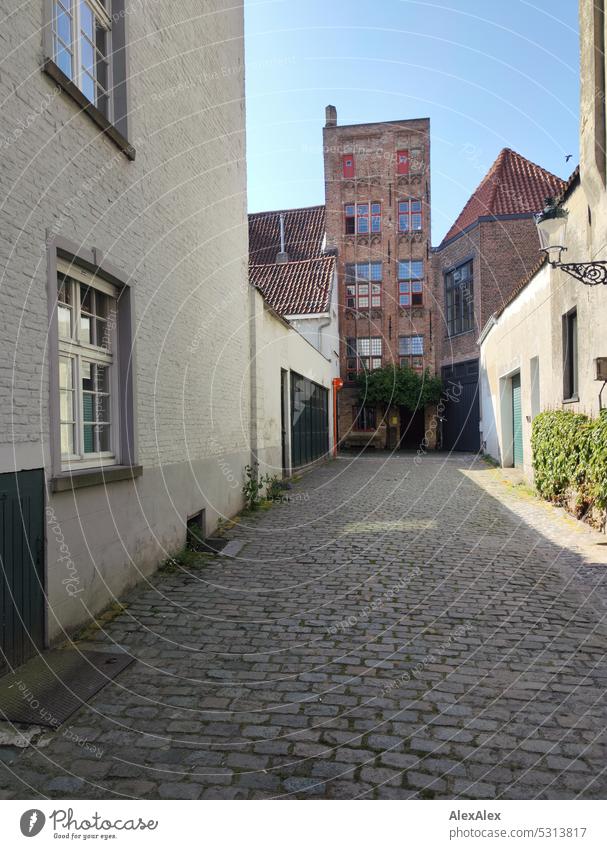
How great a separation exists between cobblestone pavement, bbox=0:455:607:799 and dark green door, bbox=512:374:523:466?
353 inches

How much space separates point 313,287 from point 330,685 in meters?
21.4

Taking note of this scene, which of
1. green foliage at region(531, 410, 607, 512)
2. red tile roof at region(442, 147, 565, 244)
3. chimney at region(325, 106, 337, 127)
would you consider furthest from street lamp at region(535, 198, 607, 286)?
chimney at region(325, 106, 337, 127)

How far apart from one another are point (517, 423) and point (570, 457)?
763 centimetres

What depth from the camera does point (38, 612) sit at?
4270mm

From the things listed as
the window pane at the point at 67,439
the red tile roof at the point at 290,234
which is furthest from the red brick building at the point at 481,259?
the window pane at the point at 67,439

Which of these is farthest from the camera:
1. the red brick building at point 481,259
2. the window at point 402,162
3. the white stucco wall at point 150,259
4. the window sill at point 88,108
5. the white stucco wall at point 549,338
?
the window at point 402,162

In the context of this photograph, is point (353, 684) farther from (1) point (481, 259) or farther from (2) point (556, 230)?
(1) point (481, 259)

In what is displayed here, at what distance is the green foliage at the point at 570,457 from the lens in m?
7.88

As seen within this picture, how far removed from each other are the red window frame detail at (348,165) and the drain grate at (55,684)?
104ft

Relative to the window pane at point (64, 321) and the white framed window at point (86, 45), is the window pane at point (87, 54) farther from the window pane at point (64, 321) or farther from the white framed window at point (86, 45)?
the window pane at point (64, 321)

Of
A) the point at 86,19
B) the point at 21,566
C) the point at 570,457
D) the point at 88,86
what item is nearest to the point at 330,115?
the point at 570,457

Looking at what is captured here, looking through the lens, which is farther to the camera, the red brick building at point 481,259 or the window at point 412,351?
the window at point 412,351

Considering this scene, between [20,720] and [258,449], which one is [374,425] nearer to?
[258,449]

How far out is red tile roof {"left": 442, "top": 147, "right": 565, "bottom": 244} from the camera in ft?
85.0
